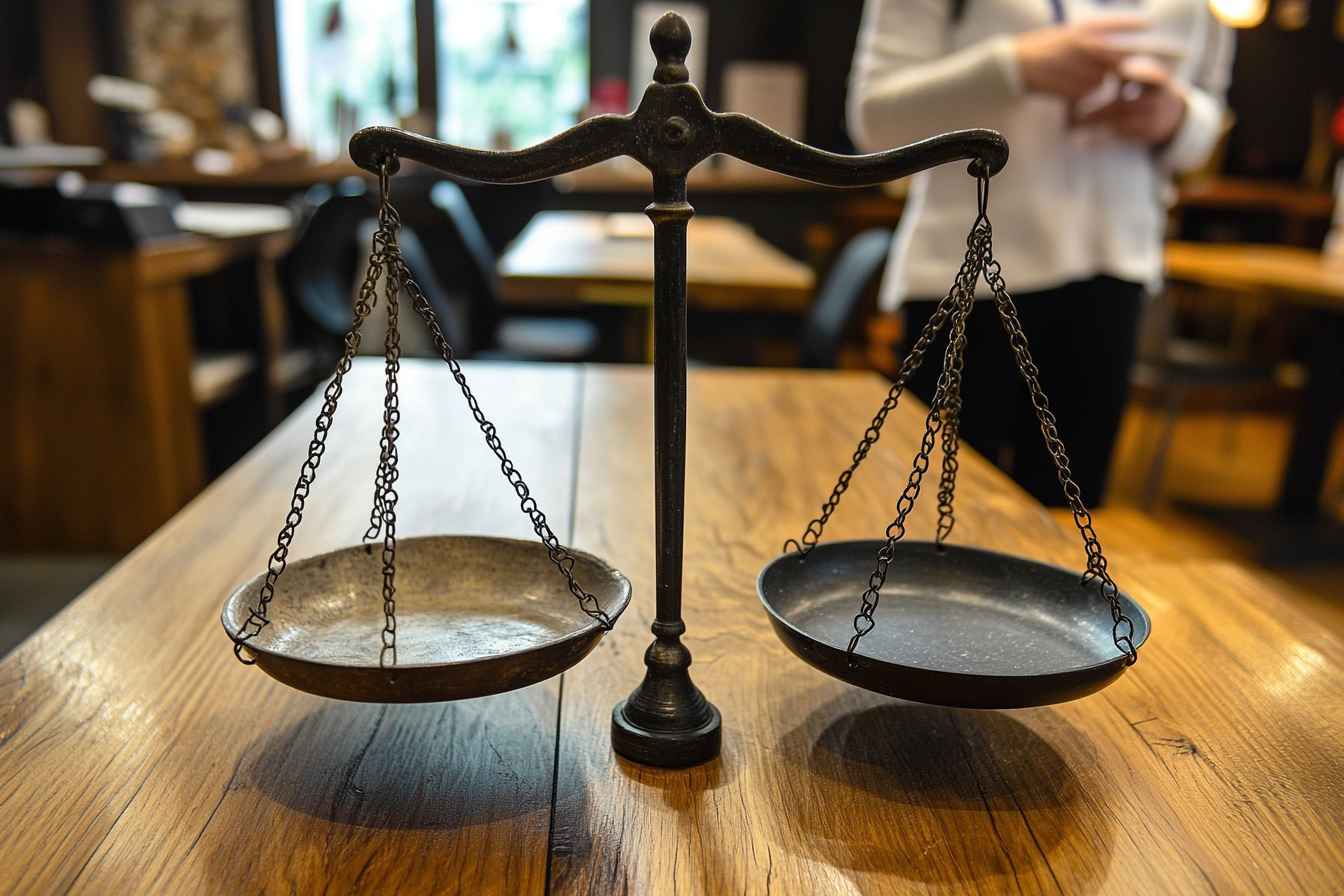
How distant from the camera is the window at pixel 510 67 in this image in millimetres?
5500

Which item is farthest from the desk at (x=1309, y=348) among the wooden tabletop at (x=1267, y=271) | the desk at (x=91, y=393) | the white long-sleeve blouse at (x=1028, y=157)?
the desk at (x=91, y=393)

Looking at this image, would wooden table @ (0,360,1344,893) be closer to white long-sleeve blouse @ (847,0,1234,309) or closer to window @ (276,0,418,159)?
white long-sleeve blouse @ (847,0,1234,309)

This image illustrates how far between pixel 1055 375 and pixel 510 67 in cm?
439

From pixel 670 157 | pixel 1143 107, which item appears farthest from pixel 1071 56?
pixel 670 157

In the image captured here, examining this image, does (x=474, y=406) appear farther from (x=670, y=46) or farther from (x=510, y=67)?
(x=510, y=67)

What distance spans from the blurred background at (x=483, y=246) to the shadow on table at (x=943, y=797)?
187 cm

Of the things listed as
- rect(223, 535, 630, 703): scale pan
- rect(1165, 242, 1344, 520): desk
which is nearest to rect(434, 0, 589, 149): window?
rect(1165, 242, 1344, 520): desk

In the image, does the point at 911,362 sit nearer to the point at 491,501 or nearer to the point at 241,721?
the point at 241,721

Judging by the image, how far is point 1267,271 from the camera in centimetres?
349

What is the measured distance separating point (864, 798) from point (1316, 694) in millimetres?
419

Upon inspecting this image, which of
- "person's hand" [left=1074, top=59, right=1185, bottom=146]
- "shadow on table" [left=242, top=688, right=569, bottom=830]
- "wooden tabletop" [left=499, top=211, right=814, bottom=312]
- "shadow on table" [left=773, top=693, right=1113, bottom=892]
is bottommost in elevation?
"shadow on table" [left=242, top=688, right=569, bottom=830]

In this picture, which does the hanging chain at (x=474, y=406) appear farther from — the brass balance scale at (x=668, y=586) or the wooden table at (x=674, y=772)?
the wooden table at (x=674, y=772)

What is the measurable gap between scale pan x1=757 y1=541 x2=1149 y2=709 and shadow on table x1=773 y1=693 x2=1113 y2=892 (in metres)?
0.06

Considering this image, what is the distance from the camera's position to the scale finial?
698mm
